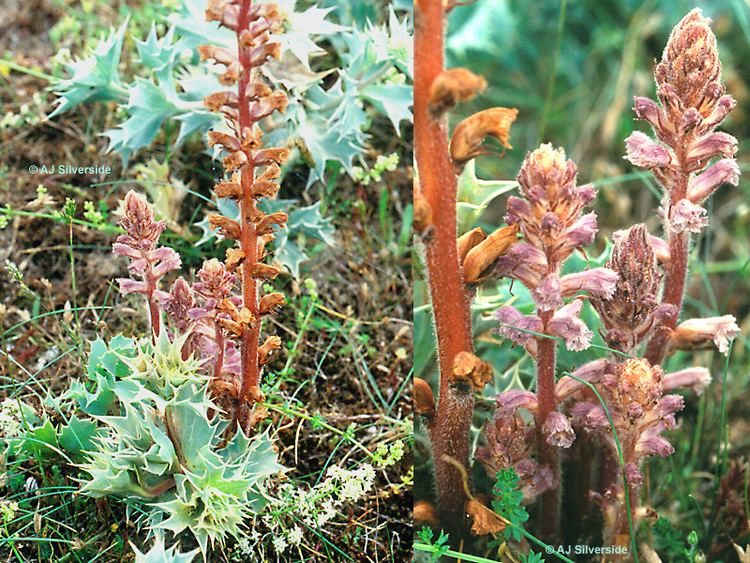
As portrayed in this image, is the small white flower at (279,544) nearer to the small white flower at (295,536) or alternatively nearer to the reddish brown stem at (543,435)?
the small white flower at (295,536)

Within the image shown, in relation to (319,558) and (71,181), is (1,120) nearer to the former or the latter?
(71,181)

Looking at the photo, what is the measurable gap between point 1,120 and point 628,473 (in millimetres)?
1534

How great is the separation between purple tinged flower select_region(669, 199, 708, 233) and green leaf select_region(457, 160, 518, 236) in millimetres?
305

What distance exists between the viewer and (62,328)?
189 centimetres

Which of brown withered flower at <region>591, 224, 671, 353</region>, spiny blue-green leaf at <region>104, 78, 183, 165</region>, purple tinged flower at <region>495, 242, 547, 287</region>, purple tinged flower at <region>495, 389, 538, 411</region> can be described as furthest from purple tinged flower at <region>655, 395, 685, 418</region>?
spiny blue-green leaf at <region>104, 78, 183, 165</region>

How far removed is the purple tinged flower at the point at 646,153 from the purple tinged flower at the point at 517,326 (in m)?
0.32

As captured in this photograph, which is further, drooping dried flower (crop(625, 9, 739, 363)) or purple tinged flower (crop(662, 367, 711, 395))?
purple tinged flower (crop(662, 367, 711, 395))

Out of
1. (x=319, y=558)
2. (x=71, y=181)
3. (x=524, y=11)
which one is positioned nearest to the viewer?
(x=319, y=558)

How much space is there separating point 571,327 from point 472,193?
388 mm

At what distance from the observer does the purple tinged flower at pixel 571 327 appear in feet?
5.10

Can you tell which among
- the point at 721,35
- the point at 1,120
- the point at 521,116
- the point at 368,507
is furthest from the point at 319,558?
the point at 721,35

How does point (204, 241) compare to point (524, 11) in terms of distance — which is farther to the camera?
point (524, 11)

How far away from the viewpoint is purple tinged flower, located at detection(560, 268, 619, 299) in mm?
1561

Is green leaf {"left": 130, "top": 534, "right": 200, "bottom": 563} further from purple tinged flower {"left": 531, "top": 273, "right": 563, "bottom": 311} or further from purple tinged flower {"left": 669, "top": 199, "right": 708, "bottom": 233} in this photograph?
purple tinged flower {"left": 669, "top": 199, "right": 708, "bottom": 233}
